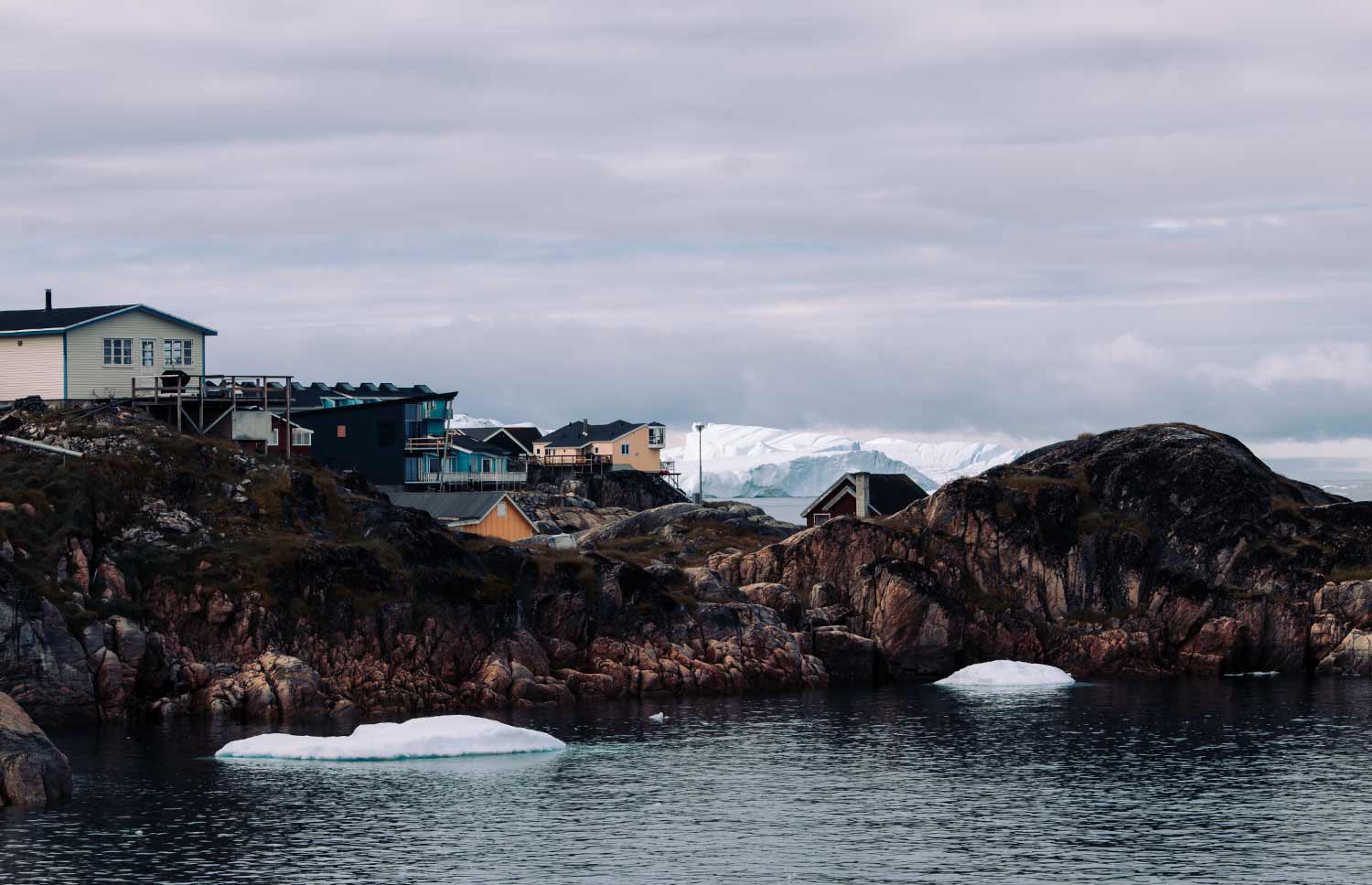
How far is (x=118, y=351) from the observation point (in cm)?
10981

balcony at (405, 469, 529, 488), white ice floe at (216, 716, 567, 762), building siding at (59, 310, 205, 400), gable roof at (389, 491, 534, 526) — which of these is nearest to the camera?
white ice floe at (216, 716, 567, 762)

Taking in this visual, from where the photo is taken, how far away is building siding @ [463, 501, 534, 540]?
13088 centimetres

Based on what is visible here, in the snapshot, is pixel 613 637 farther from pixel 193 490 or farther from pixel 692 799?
pixel 692 799

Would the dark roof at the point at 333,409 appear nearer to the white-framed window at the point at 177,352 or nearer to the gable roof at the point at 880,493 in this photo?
the white-framed window at the point at 177,352

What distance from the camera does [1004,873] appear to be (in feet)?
174

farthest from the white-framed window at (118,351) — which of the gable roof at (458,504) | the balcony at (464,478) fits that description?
the balcony at (464,478)

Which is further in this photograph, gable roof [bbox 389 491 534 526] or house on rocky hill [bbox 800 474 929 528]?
house on rocky hill [bbox 800 474 929 528]

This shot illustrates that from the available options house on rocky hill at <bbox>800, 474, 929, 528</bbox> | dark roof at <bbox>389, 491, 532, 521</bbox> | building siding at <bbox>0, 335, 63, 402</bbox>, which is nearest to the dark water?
building siding at <bbox>0, 335, 63, 402</bbox>

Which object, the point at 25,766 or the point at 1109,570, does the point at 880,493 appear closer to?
the point at 1109,570

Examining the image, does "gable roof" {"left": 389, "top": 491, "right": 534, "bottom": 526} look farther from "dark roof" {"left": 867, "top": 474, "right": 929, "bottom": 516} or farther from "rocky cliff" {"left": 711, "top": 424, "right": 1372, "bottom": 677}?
"dark roof" {"left": 867, "top": 474, "right": 929, "bottom": 516}

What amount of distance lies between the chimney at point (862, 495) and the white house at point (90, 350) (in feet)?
179

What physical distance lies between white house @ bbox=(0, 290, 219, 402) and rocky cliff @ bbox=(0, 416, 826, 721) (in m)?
10.8

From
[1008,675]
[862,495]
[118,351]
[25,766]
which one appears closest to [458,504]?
[118,351]

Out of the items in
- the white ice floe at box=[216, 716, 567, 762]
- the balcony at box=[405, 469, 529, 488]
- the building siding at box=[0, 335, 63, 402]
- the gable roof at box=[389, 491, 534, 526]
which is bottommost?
the white ice floe at box=[216, 716, 567, 762]
